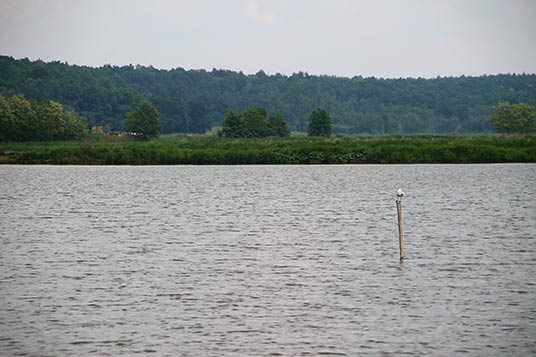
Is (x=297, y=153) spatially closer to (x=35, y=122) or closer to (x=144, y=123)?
(x=35, y=122)

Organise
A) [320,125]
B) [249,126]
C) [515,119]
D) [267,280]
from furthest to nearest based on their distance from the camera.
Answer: [515,119]
[320,125]
[249,126]
[267,280]

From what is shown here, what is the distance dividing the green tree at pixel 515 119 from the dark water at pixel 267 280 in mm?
123019

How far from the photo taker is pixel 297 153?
10644cm

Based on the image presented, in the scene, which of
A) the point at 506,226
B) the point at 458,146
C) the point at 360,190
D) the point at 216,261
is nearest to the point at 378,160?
the point at 458,146

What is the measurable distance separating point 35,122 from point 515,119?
88132 millimetres

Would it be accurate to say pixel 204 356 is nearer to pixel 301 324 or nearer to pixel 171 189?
pixel 301 324

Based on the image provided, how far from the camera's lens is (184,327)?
22.4m

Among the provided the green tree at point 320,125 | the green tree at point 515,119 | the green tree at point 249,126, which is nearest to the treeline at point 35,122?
the green tree at point 249,126

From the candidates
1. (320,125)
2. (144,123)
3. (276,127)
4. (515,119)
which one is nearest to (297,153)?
(276,127)

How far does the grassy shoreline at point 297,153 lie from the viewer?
102 meters

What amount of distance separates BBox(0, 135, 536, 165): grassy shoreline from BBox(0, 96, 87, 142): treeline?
61.3ft

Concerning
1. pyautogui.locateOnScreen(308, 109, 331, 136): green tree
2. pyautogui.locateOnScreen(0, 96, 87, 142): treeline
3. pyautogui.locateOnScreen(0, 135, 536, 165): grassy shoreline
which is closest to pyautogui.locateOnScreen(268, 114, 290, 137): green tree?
pyautogui.locateOnScreen(308, 109, 331, 136): green tree

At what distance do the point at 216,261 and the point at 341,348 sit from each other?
1280 cm

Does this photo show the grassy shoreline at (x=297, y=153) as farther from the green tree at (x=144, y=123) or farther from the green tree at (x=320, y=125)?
the green tree at (x=320, y=125)
